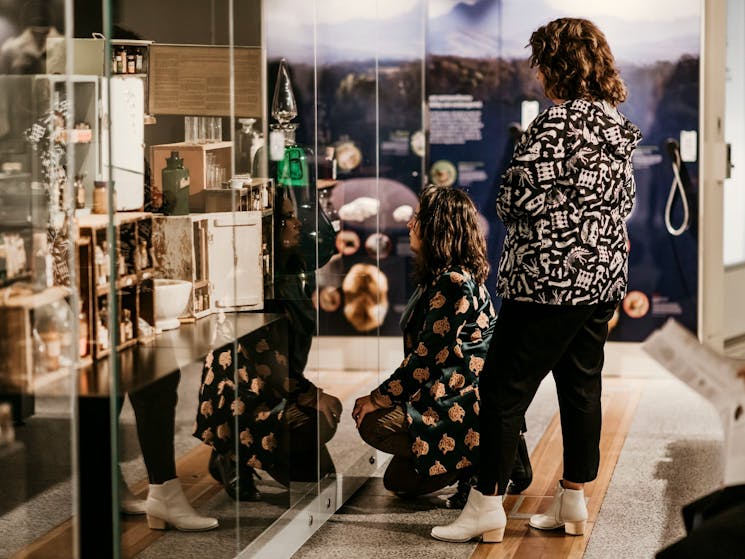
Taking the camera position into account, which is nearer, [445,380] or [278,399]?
[278,399]

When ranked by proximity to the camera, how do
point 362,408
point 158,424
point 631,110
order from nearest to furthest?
point 158,424 → point 362,408 → point 631,110

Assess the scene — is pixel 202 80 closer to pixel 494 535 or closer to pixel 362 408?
pixel 362 408

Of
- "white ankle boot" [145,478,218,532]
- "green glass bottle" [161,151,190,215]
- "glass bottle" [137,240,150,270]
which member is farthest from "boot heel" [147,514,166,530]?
"green glass bottle" [161,151,190,215]

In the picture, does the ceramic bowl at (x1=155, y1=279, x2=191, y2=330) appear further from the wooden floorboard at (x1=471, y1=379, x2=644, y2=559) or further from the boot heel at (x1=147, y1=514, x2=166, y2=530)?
the wooden floorboard at (x1=471, y1=379, x2=644, y2=559)

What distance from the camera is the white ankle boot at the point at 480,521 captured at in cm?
332

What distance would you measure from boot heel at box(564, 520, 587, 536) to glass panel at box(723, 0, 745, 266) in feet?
11.7

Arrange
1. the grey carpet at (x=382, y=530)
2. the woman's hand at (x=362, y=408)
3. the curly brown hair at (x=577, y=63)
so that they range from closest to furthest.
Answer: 1. the curly brown hair at (x=577, y=63)
2. the grey carpet at (x=382, y=530)
3. the woman's hand at (x=362, y=408)

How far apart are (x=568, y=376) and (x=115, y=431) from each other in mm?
1465

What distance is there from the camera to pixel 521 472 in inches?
150

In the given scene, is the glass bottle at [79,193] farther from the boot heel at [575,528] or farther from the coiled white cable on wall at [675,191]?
the coiled white cable on wall at [675,191]

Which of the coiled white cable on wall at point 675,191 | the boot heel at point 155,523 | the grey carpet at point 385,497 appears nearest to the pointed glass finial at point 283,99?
the grey carpet at point 385,497

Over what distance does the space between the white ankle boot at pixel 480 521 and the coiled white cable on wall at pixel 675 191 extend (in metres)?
2.88

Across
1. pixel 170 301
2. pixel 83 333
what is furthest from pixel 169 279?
pixel 83 333

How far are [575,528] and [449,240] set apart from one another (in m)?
0.89
